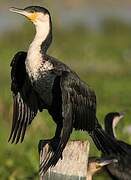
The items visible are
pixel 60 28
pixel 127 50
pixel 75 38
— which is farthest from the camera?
pixel 60 28

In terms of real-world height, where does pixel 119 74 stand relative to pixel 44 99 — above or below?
above

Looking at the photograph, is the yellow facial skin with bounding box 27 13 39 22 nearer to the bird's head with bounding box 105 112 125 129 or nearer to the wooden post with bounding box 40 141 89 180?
the wooden post with bounding box 40 141 89 180

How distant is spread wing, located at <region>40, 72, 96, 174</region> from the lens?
7707 millimetres

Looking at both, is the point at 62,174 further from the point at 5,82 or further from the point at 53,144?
the point at 5,82

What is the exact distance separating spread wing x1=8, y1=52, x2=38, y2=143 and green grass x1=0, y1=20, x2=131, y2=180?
1.84 meters

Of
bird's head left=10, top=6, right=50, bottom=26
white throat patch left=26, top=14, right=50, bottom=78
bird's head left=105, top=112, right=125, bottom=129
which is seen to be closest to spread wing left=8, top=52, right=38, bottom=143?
white throat patch left=26, top=14, right=50, bottom=78

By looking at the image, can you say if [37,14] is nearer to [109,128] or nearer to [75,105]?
[75,105]

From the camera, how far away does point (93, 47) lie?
2441 cm

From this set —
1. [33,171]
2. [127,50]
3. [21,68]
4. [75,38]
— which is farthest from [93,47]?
[21,68]

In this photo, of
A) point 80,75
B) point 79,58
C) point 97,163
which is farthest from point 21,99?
point 79,58

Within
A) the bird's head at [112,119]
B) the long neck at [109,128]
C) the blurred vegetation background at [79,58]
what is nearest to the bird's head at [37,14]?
the blurred vegetation background at [79,58]

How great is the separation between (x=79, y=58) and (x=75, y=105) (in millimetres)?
14798

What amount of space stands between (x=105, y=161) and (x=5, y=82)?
9.60 meters

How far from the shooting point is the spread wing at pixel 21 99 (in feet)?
27.3
